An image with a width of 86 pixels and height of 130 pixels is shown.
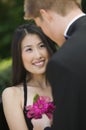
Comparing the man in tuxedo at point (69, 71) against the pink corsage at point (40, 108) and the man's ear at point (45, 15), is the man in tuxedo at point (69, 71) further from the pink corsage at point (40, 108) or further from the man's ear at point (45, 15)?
the pink corsage at point (40, 108)

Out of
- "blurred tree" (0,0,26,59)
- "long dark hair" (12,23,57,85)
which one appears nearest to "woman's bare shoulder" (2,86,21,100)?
"long dark hair" (12,23,57,85)

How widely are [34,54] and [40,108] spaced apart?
0.45 metres

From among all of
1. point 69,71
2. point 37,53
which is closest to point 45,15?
point 69,71

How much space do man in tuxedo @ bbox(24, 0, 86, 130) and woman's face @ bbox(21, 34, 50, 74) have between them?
133cm

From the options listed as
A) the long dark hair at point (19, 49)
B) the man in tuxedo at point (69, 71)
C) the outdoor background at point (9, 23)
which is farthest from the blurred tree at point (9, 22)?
the man in tuxedo at point (69, 71)

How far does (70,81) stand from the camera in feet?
9.92

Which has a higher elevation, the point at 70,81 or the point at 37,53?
the point at 70,81

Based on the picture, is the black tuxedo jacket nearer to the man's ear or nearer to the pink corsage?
the man's ear

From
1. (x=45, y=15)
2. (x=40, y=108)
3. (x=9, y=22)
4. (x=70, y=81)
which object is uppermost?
(x=45, y=15)

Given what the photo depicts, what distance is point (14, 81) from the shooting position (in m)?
4.85

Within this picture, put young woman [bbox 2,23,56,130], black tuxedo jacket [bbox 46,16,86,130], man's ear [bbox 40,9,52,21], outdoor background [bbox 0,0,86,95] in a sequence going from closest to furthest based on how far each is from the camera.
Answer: black tuxedo jacket [bbox 46,16,86,130] → man's ear [bbox 40,9,52,21] → young woman [bbox 2,23,56,130] → outdoor background [bbox 0,0,86,95]

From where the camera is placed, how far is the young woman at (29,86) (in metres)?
4.61

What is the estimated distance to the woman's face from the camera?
4.70m

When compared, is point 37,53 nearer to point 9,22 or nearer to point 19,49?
point 19,49
